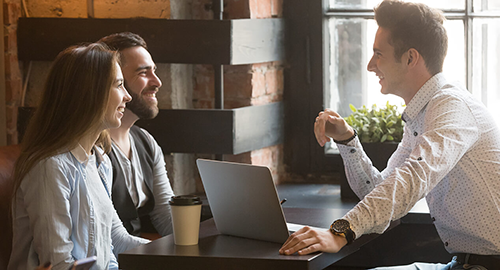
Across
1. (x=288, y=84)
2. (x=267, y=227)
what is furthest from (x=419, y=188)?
(x=288, y=84)

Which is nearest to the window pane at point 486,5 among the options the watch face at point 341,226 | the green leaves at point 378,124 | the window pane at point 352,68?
the window pane at point 352,68

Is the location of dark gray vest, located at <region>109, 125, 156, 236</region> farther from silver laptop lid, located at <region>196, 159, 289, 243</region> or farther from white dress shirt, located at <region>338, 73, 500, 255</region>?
white dress shirt, located at <region>338, 73, 500, 255</region>

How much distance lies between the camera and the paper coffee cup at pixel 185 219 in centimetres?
163

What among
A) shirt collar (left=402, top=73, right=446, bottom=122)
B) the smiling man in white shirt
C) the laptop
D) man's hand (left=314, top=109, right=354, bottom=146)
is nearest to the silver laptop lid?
the laptop

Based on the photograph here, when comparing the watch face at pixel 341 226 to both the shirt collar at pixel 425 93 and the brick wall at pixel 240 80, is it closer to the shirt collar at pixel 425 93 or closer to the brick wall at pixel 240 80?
the shirt collar at pixel 425 93

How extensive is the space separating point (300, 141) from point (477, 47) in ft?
2.95

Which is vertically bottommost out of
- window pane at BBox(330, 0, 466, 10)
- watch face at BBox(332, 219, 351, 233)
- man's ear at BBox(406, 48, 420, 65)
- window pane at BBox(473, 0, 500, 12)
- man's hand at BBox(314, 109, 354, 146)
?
watch face at BBox(332, 219, 351, 233)

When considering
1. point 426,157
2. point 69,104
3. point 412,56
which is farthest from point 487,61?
point 69,104

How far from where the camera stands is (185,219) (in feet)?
5.35

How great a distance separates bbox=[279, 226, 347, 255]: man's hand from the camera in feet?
4.90

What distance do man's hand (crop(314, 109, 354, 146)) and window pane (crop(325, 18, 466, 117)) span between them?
2.86 feet

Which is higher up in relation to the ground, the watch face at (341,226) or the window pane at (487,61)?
the window pane at (487,61)

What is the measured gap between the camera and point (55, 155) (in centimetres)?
172

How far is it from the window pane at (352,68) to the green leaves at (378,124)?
0.21 metres
